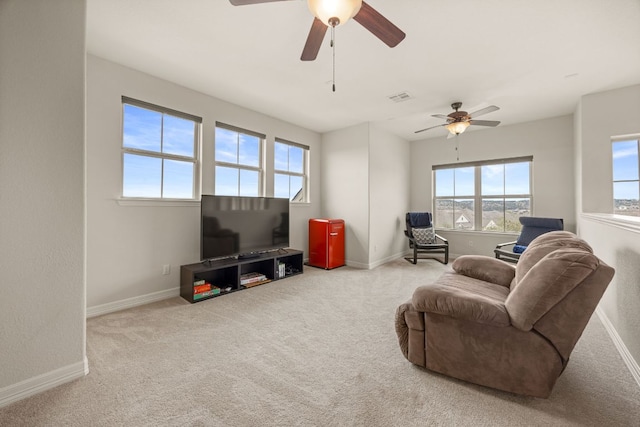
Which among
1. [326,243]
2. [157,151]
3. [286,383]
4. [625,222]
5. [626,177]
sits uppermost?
[157,151]

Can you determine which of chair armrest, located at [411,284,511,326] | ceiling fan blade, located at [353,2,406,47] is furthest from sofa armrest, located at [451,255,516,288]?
ceiling fan blade, located at [353,2,406,47]

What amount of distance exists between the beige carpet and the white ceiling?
2.71m

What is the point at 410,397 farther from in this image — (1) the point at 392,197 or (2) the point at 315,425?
(1) the point at 392,197

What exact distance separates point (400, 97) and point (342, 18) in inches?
100

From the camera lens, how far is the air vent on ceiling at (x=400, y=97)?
3.71 meters

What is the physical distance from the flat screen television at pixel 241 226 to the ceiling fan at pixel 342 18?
2231 millimetres

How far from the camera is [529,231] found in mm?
4547

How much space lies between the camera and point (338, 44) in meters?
2.56

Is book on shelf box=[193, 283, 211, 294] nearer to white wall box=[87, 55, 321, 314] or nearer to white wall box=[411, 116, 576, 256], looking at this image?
white wall box=[87, 55, 321, 314]

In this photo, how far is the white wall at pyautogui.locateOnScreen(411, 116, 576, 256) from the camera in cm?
472

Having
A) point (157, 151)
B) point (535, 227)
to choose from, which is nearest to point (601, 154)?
point (535, 227)

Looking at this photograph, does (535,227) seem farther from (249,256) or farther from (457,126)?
(249,256)

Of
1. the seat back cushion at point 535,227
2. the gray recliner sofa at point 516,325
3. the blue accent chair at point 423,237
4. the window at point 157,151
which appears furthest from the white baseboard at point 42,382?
the seat back cushion at point 535,227

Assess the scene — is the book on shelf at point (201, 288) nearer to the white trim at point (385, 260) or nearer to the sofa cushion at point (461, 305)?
the sofa cushion at point (461, 305)
